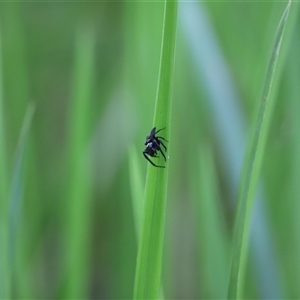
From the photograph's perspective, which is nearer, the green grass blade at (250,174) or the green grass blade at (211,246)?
the green grass blade at (250,174)

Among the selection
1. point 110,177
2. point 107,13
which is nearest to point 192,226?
point 110,177

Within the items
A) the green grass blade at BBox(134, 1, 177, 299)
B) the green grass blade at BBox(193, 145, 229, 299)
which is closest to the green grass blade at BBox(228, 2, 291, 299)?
the green grass blade at BBox(134, 1, 177, 299)

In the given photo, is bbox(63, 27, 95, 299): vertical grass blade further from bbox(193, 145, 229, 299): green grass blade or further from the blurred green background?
bbox(193, 145, 229, 299): green grass blade

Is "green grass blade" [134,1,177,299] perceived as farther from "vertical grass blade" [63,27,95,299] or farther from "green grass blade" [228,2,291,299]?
"vertical grass blade" [63,27,95,299]

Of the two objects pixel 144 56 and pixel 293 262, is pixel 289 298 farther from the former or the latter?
pixel 144 56

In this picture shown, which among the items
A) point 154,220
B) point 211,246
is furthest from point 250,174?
point 211,246

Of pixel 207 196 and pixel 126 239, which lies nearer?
pixel 207 196

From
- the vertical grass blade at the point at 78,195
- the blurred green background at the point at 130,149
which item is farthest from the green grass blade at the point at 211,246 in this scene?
the vertical grass blade at the point at 78,195

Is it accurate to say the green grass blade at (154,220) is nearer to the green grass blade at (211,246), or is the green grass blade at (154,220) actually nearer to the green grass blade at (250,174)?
the green grass blade at (250,174)

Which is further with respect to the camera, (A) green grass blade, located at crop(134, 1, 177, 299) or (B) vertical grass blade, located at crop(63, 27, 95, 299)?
(B) vertical grass blade, located at crop(63, 27, 95, 299)
